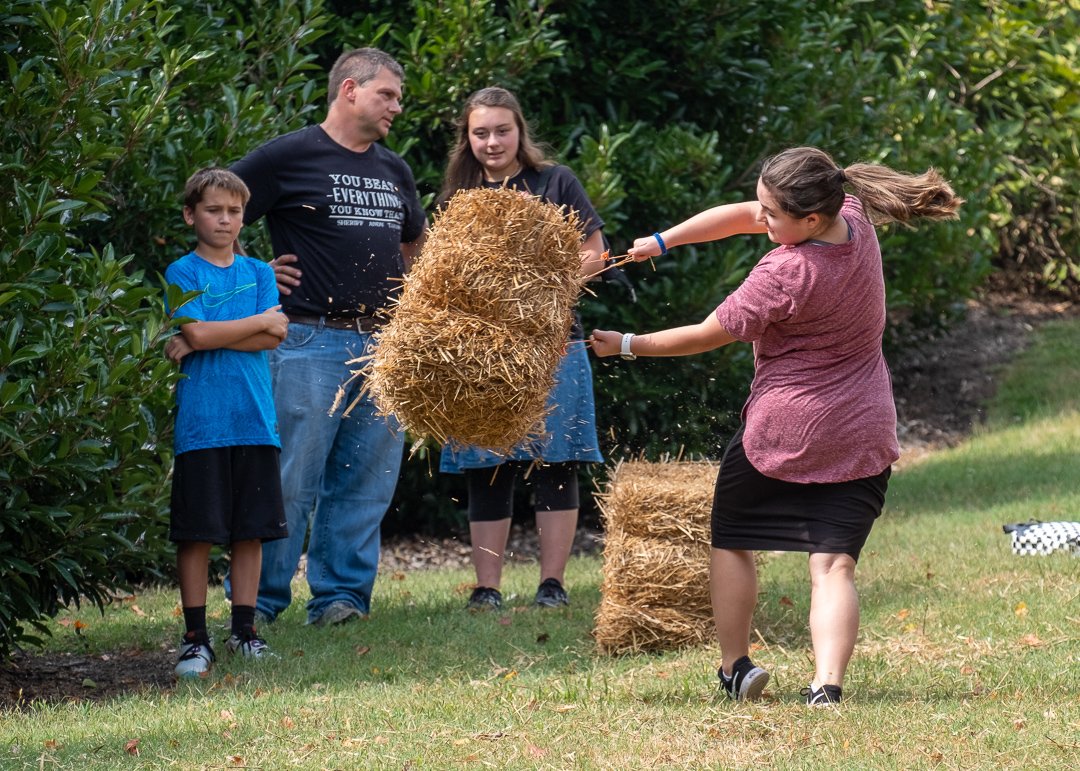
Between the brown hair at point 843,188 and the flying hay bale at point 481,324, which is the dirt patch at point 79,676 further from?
the brown hair at point 843,188

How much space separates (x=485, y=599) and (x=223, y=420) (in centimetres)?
173

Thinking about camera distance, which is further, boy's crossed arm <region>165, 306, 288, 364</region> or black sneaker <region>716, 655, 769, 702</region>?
boy's crossed arm <region>165, 306, 288, 364</region>

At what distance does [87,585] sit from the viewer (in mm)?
5992

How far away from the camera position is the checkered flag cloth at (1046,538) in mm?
7312

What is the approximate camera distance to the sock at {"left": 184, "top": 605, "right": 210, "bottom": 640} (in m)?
5.84

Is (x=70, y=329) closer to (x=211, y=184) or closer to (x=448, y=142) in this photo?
(x=211, y=184)

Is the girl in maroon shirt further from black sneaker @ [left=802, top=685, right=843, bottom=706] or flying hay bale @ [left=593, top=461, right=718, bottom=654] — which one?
flying hay bale @ [left=593, top=461, right=718, bottom=654]

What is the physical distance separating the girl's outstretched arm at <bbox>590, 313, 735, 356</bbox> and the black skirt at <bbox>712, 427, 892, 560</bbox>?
40 centimetres

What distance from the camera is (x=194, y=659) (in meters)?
5.77

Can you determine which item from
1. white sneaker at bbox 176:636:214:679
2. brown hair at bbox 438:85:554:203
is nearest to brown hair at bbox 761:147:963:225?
brown hair at bbox 438:85:554:203

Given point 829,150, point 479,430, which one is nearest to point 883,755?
point 479,430

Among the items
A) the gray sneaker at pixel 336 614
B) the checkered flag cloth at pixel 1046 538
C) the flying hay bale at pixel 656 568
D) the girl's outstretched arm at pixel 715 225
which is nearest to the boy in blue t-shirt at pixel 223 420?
the gray sneaker at pixel 336 614

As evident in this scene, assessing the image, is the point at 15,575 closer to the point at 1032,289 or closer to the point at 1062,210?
the point at 1062,210

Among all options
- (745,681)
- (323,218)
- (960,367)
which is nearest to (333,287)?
(323,218)
